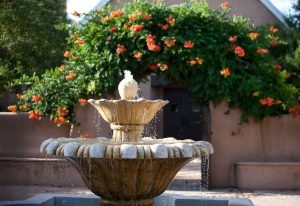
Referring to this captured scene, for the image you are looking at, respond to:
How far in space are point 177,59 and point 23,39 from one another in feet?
14.2

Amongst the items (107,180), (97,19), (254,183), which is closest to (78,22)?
(97,19)

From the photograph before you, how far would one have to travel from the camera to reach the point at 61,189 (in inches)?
415

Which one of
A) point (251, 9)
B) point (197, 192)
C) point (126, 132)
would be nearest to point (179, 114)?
point (251, 9)

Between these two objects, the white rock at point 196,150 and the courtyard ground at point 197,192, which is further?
the courtyard ground at point 197,192

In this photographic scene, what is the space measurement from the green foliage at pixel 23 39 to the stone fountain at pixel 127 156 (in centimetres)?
669

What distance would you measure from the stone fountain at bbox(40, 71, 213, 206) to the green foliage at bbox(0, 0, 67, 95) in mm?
6693

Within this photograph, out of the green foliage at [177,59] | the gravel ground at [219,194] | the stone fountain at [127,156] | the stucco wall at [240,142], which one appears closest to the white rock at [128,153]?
the stone fountain at [127,156]

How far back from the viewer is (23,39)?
12688 mm

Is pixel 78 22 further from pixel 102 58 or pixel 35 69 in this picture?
pixel 35 69

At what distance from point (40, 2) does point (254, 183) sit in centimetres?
765

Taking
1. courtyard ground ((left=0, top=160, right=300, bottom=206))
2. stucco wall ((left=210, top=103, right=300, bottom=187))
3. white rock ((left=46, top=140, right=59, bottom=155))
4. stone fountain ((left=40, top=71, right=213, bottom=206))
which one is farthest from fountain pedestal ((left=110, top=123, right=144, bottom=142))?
stucco wall ((left=210, top=103, right=300, bottom=187))

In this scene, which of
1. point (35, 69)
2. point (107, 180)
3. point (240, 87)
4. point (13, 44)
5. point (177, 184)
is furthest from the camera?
point (35, 69)

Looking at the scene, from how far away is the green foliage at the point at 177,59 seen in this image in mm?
10500

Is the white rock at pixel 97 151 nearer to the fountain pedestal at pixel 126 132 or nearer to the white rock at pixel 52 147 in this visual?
the white rock at pixel 52 147
